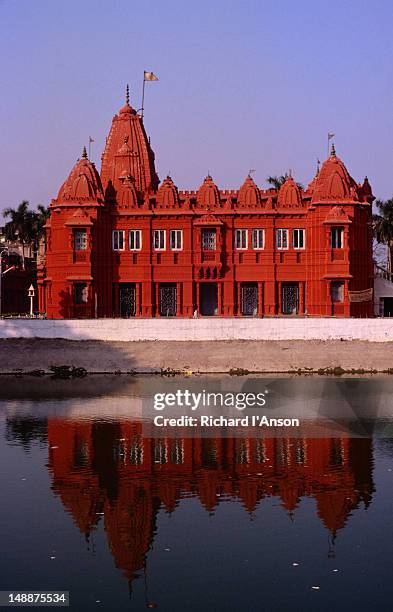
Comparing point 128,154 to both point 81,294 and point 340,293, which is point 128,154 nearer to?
point 81,294

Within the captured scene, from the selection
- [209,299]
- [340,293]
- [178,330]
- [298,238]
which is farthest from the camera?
[209,299]

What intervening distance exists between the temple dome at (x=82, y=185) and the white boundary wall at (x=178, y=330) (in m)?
13.6

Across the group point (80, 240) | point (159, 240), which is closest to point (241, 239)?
point (159, 240)

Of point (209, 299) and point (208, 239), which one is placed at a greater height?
point (208, 239)

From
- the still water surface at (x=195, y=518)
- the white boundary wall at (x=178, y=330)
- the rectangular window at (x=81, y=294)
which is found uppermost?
the rectangular window at (x=81, y=294)

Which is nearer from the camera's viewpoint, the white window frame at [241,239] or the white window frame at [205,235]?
the white window frame at [205,235]

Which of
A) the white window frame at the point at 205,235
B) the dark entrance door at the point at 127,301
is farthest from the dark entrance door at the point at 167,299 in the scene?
the white window frame at the point at 205,235

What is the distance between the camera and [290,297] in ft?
277

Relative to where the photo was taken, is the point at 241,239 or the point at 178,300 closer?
the point at 178,300

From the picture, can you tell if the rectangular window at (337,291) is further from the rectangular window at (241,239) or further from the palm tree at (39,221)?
the palm tree at (39,221)

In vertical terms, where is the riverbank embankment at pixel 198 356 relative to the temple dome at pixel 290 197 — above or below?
below

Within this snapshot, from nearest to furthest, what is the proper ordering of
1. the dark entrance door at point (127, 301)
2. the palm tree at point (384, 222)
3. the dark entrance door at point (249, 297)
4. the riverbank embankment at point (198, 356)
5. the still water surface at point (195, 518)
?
the still water surface at point (195, 518) < the riverbank embankment at point (198, 356) < the dark entrance door at point (127, 301) < the dark entrance door at point (249, 297) < the palm tree at point (384, 222)

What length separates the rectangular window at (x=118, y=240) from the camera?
83688 mm

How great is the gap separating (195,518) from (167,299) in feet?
180
